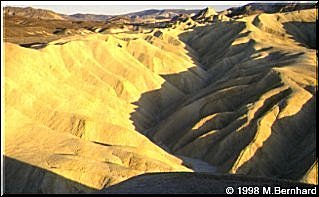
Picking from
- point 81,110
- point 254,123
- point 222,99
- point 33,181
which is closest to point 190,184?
point 33,181

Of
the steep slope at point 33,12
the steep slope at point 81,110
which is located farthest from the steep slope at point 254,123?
the steep slope at point 33,12

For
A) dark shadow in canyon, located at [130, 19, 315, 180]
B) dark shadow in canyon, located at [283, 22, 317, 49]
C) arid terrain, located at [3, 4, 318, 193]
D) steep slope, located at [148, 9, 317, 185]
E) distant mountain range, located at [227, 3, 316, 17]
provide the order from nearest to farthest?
arid terrain, located at [3, 4, 318, 193] < steep slope, located at [148, 9, 317, 185] < dark shadow in canyon, located at [130, 19, 315, 180] < dark shadow in canyon, located at [283, 22, 317, 49] < distant mountain range, located at [227, 3, 316, 17]

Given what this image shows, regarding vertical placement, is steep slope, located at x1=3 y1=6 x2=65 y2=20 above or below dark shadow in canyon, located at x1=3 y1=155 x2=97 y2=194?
below

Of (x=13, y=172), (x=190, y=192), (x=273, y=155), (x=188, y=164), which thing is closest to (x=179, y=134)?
(x=188, y=164)

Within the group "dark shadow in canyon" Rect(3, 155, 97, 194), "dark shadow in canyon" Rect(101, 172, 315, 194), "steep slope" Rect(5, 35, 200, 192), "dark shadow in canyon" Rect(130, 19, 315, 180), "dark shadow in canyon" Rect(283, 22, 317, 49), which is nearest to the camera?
"dark shadow in canyon" Rect(101, 172, 315, 194)

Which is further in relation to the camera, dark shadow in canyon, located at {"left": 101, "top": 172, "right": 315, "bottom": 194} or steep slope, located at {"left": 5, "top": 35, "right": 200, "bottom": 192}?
Answer: steep slope, located at {"left": 5, "top": 35, "right": 200, "bottom": 192}

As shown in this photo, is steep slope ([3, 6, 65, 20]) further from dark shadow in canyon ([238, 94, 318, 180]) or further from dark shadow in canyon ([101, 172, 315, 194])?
dark shadow in canyon ([101, 172, 315, 194])

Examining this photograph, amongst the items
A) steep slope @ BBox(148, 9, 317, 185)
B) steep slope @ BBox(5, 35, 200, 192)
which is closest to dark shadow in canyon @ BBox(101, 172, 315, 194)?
steep slope @ BBox(5, 35, 200, 192)

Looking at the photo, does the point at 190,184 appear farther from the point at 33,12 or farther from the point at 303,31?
the point at 33,12

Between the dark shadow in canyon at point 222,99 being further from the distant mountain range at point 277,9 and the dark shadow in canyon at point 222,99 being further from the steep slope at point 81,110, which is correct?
the distant mountain range at point 277,9
